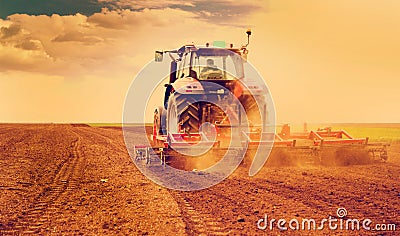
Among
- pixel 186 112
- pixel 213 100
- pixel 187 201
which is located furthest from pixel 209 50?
pixel 187 201

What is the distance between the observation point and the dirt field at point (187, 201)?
6203 millimetres

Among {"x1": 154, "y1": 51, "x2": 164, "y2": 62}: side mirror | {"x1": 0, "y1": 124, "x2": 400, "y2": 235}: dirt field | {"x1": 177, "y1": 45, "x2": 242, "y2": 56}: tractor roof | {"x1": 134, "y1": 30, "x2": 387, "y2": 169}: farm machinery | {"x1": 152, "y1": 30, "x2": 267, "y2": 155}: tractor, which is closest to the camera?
{"x1": 0, "y1": 124, "x2": 400, "y2": 235}: dirt field

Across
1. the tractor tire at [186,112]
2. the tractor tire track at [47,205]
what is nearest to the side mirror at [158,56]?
the tractor tire at [186,112]

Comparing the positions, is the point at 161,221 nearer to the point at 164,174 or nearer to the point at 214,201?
the point at 214,201

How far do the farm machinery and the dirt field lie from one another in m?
0.54

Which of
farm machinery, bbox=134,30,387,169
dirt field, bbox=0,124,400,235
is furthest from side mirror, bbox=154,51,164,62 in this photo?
dirt field, bbox=0,124,400,235

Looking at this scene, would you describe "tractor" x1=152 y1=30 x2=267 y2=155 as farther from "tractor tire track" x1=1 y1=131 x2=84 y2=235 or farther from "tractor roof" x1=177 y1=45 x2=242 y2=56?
"tractor tire track" x1=1 y1=131 x2=84 y2=235

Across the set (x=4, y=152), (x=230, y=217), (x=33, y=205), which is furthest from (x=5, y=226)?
(x=4, y=152)

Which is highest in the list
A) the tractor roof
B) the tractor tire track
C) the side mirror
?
the tractor roof

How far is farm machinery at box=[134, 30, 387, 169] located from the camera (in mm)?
10749

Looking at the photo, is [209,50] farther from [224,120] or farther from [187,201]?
[187,201]

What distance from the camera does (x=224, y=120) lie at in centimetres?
1156

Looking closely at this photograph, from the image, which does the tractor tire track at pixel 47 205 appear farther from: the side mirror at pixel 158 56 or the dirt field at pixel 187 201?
the side mirror at pixel 158 56

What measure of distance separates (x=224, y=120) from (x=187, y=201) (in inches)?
162
